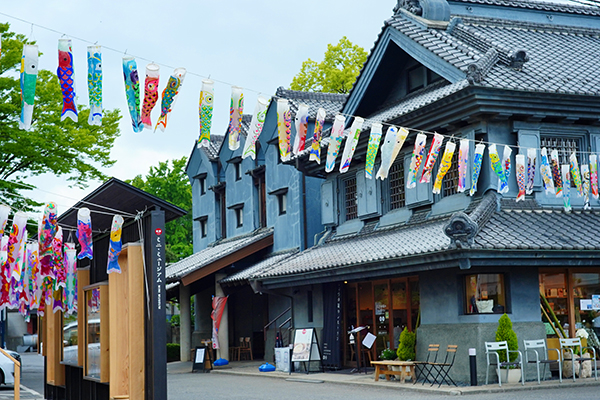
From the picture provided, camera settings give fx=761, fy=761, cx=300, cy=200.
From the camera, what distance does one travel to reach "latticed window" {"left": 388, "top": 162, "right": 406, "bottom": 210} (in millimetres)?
20922

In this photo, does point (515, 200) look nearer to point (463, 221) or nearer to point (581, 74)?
point (463, 221)

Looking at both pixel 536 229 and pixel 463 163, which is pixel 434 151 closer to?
pixel 463 163

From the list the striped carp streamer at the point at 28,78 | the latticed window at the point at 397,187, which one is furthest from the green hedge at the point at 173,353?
the striped carp streamer at the point at 28,78

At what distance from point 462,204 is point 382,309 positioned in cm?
412

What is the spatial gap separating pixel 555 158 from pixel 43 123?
15.4 m

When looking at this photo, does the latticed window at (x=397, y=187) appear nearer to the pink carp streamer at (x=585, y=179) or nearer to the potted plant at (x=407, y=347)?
the potted plant at (x=407, y=347)

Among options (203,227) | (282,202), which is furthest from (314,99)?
(203,227)

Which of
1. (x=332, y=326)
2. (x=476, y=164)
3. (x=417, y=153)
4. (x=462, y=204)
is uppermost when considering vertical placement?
(x=417, y=153)

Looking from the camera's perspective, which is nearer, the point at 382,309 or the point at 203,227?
the point at 382,309

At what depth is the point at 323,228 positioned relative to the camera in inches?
1022

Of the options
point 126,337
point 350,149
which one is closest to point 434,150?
point 350,149

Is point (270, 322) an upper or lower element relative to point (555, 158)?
lower

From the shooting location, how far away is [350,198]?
2359cm

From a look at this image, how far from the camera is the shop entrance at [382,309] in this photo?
19.4m
